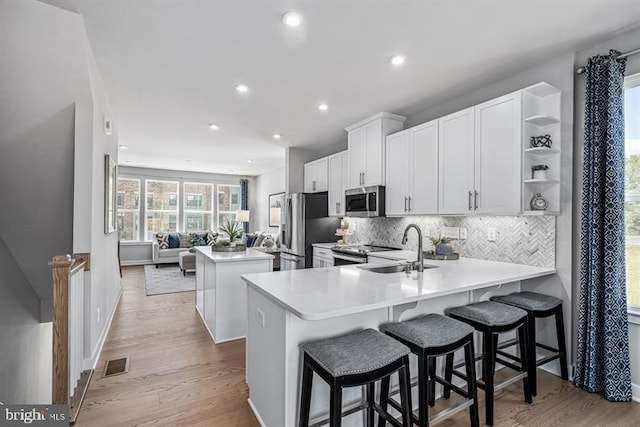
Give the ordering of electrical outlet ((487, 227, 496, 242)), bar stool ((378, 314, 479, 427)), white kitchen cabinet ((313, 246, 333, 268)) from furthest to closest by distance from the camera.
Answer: white kitchen cabinet ((313, 246, 333, 268)), electrical outlet ((487, 227, 496, 242)), bar stool ((378, 314, 479, 427))

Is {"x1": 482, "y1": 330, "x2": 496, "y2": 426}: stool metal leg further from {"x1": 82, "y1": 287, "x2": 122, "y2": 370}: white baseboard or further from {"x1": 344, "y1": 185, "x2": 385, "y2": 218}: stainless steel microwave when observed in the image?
{"x1": 82, "y1": 287, "x2": 122, "y2": 370}: white baseboard

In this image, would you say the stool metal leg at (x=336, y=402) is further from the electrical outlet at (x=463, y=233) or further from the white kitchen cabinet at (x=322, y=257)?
the white kitchen cabinet at (x=322, y=257)

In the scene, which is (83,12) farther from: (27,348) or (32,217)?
(27,348)

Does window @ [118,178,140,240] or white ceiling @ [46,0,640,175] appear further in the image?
window @ [118,178,140,240]

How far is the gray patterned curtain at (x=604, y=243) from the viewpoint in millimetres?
2148

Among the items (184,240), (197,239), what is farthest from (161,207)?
(197,239)

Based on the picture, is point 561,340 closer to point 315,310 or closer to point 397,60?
point 315,310

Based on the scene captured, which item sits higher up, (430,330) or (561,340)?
(430,330)

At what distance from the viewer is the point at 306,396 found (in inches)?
60.4

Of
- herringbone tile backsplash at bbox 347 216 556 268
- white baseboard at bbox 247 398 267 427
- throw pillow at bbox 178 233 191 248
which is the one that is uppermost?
herringbone tile backsplash at bbox 347 216 556 268

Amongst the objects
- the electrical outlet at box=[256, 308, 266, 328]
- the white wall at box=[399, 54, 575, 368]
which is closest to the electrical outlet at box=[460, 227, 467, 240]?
the white wall at box=[399, 54, 575, 368]

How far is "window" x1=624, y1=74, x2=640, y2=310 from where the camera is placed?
224 cm

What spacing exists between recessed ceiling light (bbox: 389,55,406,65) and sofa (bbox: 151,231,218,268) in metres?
6.15

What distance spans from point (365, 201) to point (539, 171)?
1.92m
